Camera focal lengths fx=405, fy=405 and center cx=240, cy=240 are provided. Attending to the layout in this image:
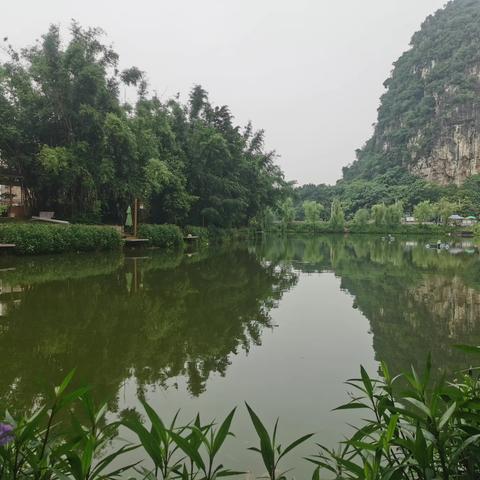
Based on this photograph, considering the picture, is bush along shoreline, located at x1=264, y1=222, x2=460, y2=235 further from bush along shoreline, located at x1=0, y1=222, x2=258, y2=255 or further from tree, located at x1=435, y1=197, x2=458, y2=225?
bush along shoreline, located at x1=0, y1=222, x2=258, y2=255

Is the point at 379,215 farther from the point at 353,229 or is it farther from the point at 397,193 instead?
the point at 397,193

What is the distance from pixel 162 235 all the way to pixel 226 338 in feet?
50.7

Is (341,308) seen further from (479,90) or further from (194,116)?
(479,90)

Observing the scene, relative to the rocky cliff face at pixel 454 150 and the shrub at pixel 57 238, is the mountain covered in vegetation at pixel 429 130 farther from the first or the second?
the shrub at pixel 57 238

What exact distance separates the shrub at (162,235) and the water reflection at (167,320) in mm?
7673

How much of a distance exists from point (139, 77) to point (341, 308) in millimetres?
20257

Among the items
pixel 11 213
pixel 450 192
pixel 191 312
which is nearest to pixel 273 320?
pixel 191 312

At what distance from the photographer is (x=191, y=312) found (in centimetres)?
675

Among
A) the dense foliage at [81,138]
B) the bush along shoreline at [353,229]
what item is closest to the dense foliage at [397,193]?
the bush along shoreline at [353,229]

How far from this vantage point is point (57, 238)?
14.8 metres

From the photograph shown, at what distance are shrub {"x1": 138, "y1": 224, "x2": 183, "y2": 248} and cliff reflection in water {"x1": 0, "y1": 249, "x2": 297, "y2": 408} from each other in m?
8.38

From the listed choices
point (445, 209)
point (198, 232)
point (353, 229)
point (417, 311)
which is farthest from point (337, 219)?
point (417, 311)

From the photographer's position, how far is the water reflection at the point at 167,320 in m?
4.00

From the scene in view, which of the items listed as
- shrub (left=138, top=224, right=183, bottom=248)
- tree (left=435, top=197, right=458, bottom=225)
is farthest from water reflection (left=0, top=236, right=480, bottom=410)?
tree (left=435, top=197, right=458, bottom=225)
